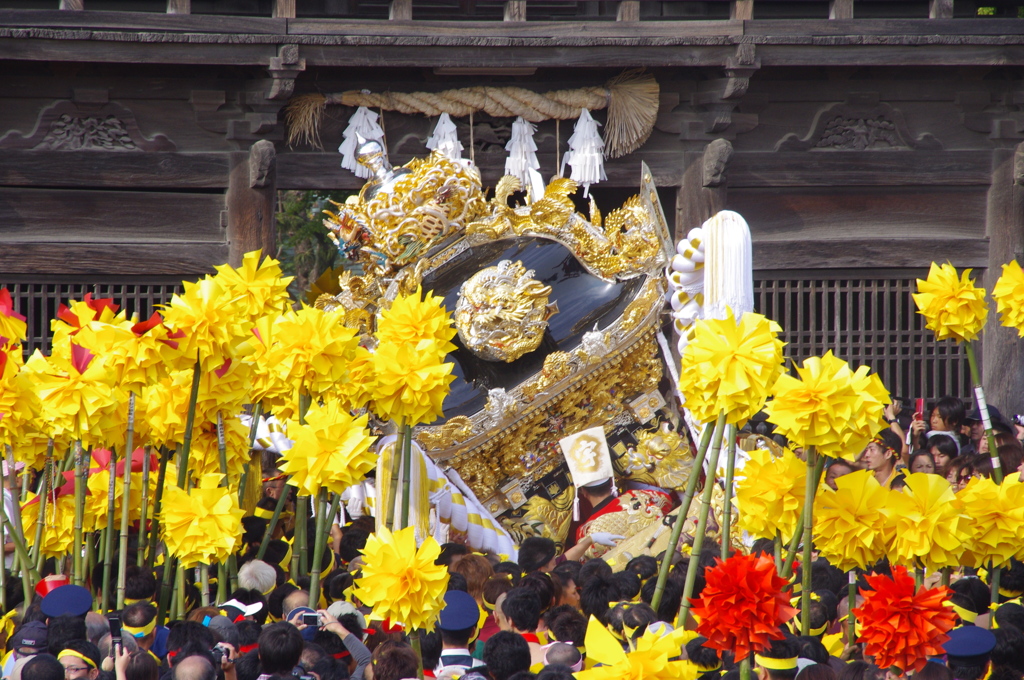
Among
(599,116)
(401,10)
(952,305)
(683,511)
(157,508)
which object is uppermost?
(401,10)

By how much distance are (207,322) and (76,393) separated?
0.48 metres

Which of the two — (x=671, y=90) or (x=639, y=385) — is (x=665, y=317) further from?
(x=671, y=90)

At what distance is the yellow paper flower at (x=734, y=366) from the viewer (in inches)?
136

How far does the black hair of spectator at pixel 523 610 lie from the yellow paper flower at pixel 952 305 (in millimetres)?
2176

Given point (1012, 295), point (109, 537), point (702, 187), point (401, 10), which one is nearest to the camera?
point (109, 537)

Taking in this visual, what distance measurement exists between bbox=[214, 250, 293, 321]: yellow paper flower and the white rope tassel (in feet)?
7.40

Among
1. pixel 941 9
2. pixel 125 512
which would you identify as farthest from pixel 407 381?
pixel 941 9

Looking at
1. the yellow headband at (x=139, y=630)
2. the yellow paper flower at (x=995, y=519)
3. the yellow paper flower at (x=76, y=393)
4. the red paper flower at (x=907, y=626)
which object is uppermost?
the yellow paper flower at (x=76, y=393)

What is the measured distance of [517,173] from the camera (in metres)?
7.08

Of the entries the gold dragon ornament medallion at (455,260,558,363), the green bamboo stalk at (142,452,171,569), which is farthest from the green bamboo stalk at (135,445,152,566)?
the gold dragon ornament medallion at (455,260,558,363)

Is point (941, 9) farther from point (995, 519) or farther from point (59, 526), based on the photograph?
point (59, 526)

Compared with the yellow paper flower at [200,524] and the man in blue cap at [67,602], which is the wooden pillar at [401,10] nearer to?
the yellow paper flower at [200,524]

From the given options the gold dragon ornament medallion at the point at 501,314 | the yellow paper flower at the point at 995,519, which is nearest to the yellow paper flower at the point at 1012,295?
the yellow paper flower at the point at 995,519

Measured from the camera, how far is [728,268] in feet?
17.9
